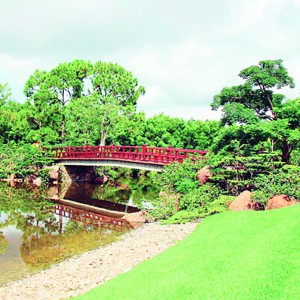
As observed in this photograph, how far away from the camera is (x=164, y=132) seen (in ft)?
129

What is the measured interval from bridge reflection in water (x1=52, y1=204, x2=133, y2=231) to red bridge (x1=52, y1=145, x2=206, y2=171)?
576 centimetres

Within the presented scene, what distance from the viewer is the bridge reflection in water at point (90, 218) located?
17.0 m

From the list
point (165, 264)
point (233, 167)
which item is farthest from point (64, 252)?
point (233, 167)

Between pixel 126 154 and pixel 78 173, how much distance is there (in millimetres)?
10368

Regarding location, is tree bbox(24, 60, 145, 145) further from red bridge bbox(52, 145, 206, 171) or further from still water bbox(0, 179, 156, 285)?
still water bbox(0, 179, 156, 285)

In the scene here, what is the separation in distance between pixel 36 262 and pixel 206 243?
598 centimetres

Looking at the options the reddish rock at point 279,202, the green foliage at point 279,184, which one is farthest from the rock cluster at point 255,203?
the green foliage at point 279,184

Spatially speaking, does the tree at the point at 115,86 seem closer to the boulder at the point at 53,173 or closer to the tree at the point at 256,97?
the boulder at the point at 53,173

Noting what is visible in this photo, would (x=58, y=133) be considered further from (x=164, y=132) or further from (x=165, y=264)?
(x=165, y=264)

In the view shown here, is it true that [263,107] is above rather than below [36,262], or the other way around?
above

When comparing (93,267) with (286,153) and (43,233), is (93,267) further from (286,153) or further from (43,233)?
(286,153)

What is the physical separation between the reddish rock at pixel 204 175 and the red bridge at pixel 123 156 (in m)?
3.19

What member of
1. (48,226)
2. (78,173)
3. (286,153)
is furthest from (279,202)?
(78,173)

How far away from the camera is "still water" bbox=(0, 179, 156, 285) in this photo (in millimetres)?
12242
